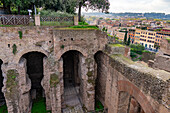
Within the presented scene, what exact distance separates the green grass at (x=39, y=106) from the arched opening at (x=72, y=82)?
165 centimetres

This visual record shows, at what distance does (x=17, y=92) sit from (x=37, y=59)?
15.8 feet

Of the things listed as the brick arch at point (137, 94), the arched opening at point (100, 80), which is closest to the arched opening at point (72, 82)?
the arched opening at point (100, 80)

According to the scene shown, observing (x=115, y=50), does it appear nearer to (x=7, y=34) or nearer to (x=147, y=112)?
(x=147, y=112)

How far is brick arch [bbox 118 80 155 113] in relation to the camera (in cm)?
560

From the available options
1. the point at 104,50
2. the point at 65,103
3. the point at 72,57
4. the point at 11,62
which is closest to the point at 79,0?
the point at 72,57

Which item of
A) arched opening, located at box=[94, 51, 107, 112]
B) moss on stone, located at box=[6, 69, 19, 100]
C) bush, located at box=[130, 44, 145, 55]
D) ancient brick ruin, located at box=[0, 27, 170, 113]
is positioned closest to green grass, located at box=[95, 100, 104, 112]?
arched opening, located at box=[94, 51, 107, 112]

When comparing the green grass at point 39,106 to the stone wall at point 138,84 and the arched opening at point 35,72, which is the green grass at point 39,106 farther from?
the stone wall at point 138,84

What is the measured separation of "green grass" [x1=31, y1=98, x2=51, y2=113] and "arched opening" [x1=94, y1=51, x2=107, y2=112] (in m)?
4.34

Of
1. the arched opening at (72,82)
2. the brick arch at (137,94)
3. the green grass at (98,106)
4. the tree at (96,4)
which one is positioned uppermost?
the tree at (96,4)

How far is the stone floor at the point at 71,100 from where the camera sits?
36.4 feet

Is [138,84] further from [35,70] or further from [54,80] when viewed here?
[35,70]

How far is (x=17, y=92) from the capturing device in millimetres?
9148

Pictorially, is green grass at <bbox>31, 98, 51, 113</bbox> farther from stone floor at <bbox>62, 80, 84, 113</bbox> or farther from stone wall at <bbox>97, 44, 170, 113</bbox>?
stone wall at <bbox>97, 44, 170, 113</bbox>

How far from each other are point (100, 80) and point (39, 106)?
5598 mm
